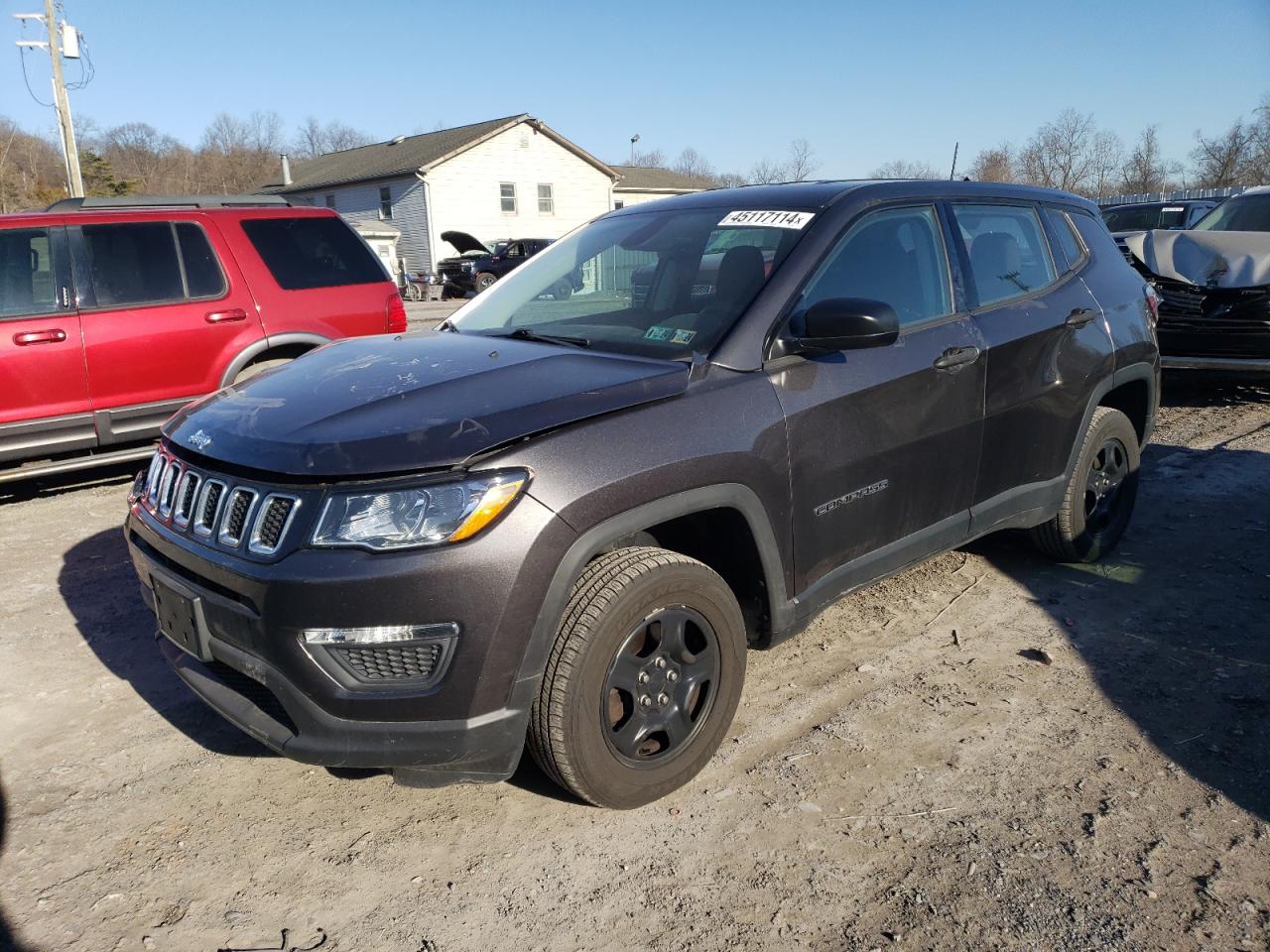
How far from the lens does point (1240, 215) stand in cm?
1018

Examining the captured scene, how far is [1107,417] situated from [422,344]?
10.8ft

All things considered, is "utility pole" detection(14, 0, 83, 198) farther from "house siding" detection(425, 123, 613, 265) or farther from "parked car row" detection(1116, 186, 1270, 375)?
"parked car row" detection(1116, 186, 1270, 375)

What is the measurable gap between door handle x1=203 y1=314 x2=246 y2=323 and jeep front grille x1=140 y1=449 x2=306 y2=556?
366 cm

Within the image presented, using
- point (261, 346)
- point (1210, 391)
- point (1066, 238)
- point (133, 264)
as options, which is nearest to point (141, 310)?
point (133, 264)

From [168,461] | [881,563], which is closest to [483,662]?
[168,461]

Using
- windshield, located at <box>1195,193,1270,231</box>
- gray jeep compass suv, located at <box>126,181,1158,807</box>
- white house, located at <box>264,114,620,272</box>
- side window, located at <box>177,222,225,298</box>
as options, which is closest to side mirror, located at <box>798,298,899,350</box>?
gray jeep compass suv, located at <box>126,181,1158,807</box>

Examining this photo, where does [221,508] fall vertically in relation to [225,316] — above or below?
below

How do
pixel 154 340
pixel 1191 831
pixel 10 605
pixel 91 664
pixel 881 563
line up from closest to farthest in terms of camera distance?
pixel 1191 831, pixel 881 563, pixel 91 664, pixel 10 605, pixel 154 340

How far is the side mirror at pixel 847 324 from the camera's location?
116 inches

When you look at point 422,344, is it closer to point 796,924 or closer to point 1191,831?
point 796,924

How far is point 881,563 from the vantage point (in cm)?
345

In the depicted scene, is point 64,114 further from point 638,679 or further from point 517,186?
point 638,679

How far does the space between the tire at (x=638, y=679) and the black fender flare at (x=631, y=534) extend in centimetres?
7

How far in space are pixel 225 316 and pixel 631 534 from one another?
4.77 meters
